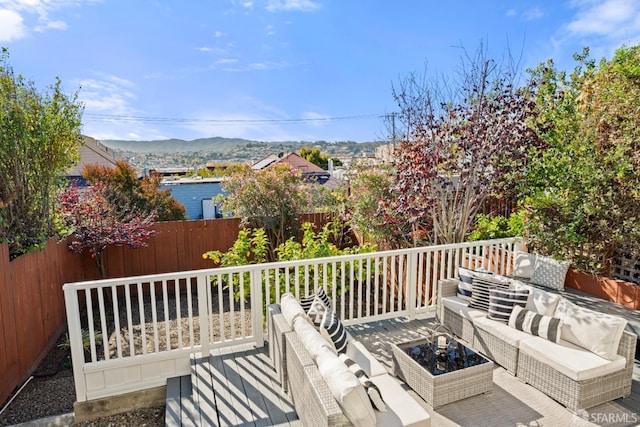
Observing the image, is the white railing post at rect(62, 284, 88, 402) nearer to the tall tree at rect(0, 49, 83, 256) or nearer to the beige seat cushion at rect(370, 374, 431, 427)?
the tall tree at rect(0, 49, 83, 256)

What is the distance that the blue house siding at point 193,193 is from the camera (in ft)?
55.1

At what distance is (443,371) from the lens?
2.81m

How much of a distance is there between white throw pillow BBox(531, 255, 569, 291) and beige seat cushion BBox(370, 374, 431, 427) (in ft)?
10.7

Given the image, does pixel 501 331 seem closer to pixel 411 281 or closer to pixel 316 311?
pixel 411 281

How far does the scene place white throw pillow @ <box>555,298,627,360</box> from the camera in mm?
2822

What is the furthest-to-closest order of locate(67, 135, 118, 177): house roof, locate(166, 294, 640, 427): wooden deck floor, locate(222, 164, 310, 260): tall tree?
1. locate(67, 135, 118, 177): house roof
2. locate(222, 164, 310, 260): tall tree
3. locate(166, 294, 640, 427): wooden deck floor

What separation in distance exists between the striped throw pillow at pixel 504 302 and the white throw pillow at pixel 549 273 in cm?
142

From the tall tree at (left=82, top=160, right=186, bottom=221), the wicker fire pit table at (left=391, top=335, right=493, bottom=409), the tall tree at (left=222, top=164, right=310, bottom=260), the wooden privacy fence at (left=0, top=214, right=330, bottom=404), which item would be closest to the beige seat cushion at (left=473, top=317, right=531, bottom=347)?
the wicker fire pit table at (left=391, top=335, right=493, bottom=409)

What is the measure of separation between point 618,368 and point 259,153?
118 ft

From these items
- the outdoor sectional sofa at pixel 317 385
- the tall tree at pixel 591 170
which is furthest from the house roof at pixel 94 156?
the tall tree at pixel 591 170

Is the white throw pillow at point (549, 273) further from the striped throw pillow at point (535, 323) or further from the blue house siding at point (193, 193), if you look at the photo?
the blue house siding at point (193, 193)

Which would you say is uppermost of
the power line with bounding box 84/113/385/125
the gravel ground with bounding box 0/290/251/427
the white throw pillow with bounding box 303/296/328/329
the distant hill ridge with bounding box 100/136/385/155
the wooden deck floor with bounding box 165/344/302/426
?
the power line with bounding box 84/113/385/125

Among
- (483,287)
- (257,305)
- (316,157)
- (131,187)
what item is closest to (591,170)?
(483,287)

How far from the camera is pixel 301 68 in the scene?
1455 cm
